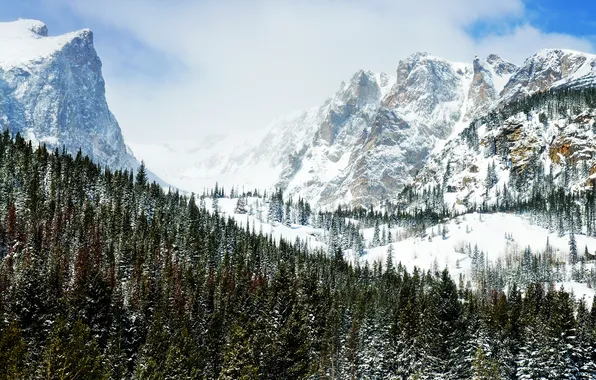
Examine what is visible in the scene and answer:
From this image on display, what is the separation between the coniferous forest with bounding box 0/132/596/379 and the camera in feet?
188

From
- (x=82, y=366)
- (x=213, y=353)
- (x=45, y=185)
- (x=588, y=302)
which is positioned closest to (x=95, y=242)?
(x=45, y=185)

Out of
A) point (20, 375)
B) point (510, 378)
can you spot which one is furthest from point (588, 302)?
point (20, 375)

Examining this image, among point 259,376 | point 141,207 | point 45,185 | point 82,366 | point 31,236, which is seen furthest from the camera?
point 141,207

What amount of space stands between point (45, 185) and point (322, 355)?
321ft

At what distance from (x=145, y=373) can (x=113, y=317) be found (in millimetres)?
28573

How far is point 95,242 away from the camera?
126438mm

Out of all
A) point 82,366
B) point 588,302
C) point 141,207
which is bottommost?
point 588,302

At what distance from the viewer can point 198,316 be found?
328 ft

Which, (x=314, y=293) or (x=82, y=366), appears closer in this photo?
(x=82, y=366)

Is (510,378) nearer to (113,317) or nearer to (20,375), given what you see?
(113,317)

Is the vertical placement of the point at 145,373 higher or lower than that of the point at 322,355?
higher

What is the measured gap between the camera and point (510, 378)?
8725 cm

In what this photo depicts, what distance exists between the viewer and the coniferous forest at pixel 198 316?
188 ft

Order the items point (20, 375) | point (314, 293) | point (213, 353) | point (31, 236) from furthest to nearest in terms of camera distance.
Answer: point (31, 236) < point (314, 293) < point (213, 353) < point (20, 375)
